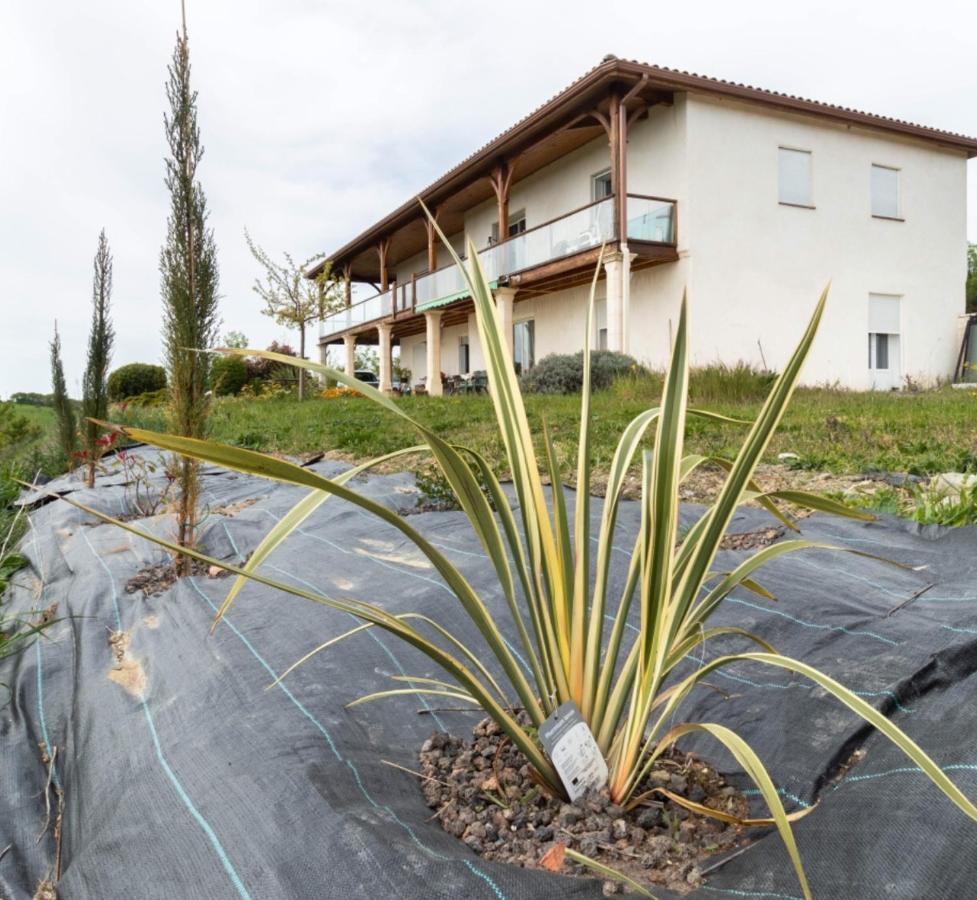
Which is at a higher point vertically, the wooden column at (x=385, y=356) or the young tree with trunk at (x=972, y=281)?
the young tree with trunk at (x=972, y=281)

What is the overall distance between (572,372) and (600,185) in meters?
4.74

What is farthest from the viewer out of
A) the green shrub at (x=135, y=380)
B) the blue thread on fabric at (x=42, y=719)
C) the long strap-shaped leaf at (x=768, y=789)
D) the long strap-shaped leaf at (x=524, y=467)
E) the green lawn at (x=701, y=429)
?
the green shrub at (x=135, y=380)

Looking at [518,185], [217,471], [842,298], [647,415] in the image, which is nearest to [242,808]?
[647,415]

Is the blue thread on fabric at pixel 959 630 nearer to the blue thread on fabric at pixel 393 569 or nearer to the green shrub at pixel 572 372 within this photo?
the blue thread on fabric at pixel 393 569

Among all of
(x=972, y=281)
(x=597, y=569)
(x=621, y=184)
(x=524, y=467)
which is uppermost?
(x=972, y=281)

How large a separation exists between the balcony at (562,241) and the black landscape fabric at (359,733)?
8112 millimetres

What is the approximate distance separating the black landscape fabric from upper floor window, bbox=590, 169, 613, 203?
452 inches

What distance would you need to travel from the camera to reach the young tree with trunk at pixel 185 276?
10.8ft

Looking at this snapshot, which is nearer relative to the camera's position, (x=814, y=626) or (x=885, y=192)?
(x=814, y=626)

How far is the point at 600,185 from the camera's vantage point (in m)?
13.7

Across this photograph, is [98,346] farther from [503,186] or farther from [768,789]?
[503,186]

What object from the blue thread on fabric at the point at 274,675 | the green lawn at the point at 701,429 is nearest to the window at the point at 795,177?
the green lawn at the point at 701,429

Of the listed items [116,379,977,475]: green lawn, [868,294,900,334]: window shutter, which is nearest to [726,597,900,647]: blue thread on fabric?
[116,379,977,475]: green lawn

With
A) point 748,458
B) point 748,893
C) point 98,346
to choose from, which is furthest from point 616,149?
point 748,893
